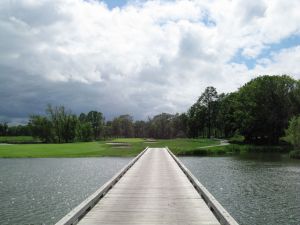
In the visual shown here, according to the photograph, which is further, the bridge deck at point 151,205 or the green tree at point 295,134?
the green tree at point 295,134

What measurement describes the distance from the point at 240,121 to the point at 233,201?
71126 millimetres

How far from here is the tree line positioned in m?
82.3

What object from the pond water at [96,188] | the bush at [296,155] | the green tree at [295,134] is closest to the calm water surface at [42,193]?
the pond water at [96,188]

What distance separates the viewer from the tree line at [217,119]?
82312mm

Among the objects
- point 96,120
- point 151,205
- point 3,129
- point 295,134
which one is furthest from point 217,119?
point 3,129

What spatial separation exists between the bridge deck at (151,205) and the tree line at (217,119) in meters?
67.3

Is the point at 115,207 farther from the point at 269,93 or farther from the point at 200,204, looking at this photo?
the point at 269,93

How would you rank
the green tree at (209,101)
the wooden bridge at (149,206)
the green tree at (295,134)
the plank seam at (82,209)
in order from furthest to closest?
the green tree at (209,101) < the green tree at (295,134) < the wooden bridge at (149,206) < the plank seam at (82,209)

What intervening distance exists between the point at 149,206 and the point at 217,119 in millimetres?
102014

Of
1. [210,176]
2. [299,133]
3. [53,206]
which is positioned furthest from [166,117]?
[53,206]

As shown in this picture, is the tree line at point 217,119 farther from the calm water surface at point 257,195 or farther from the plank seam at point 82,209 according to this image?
the plank seam at point 82,209

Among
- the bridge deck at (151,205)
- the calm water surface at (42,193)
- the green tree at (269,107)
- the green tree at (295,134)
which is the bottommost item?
the calm water surface at (42,193)

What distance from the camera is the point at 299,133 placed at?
5619cm

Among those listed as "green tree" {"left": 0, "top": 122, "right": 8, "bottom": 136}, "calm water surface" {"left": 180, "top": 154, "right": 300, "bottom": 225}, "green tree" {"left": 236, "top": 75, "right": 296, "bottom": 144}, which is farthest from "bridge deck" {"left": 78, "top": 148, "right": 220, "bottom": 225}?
"green tree" {"left": 0, "top": 122, "right": 8, "bottom": 136}
